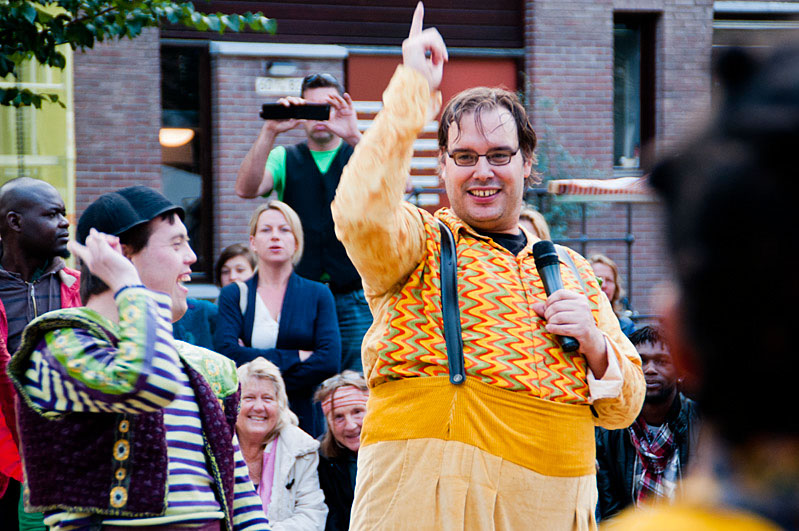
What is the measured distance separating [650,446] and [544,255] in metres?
2.47

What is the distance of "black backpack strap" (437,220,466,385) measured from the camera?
8.71 feet

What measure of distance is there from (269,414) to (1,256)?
149cm

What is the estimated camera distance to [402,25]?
10.6 m

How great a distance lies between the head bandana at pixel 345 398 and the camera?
5.37 m

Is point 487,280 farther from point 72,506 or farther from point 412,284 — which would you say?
point 72,506

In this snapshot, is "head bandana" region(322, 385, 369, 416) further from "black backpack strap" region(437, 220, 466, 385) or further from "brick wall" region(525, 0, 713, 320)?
"brick wall" region(525, 0, 713, 320)

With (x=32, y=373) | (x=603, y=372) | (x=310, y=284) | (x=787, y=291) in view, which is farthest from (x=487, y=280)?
(x=310, y=284)

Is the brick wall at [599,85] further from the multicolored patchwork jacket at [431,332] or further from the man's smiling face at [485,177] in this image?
the multicolored patchwork jacket at [431,332]

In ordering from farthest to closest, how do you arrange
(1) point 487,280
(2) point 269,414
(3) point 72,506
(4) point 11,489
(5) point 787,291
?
(2) point 269,414 < (4) point 11,489 < (1) point 487,280 < (3) point 72,506 < (5) point 787,291

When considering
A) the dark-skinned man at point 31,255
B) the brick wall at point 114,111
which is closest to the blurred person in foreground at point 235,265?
the dark-skinned man at point 31,255

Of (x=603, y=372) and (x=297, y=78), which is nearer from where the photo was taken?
(x=603, y=372)

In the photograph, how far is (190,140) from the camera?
10.1 metres

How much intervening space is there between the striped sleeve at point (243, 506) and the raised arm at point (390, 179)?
69 centimetres

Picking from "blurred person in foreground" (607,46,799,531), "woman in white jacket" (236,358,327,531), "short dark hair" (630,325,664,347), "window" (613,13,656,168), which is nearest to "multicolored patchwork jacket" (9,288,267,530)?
"blurred person in foreground" (607,46,799,531)
